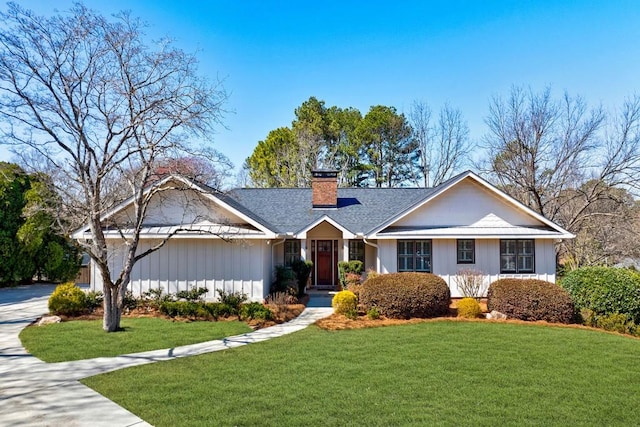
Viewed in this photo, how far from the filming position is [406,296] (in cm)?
1212

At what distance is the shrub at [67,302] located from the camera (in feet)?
39.9

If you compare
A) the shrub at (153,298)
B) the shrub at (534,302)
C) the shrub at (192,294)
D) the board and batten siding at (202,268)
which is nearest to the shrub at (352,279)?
the board and batten siding at (202,268)

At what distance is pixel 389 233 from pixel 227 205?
6513 millimetres

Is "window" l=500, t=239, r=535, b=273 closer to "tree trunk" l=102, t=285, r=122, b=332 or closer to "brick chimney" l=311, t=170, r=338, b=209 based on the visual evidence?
"brick chimney" l=311, t=170, r=338, b=209

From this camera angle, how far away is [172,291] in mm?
14469

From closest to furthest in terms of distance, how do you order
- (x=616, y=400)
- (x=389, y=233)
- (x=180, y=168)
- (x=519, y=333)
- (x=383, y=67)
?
1. (x=616, y=400)
2. (x=519, y=333)
3. (x=180, y=168)
4. (x=389, y=233)
5. (x=383, y=67)

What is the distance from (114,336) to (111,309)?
0.87 meters

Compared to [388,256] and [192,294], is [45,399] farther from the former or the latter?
[388,256]

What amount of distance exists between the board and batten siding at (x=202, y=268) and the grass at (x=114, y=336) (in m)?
2.69

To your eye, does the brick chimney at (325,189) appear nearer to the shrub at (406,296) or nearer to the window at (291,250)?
the window at (291,250)

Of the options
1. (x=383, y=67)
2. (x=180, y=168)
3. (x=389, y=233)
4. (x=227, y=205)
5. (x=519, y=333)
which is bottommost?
(x=519, y=333)

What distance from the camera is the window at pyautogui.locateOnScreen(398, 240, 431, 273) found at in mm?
16172

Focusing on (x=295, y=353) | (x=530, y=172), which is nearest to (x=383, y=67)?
(x=530, y=172)

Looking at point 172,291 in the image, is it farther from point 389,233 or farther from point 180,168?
point 389,233
